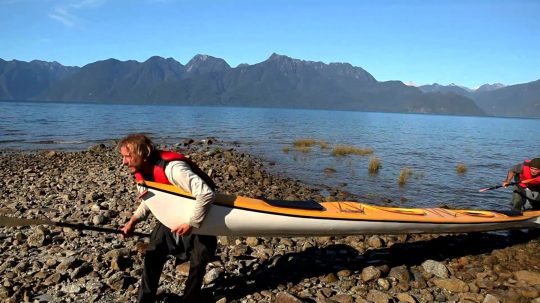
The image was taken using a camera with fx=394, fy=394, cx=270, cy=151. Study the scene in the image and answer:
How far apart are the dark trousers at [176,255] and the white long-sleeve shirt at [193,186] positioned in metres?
0.39

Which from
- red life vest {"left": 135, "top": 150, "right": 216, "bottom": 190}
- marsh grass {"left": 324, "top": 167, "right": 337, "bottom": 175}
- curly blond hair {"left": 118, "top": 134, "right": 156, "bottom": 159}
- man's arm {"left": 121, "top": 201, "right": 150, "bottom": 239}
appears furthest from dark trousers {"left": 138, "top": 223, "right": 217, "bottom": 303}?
marsh grass {"left": 324, "top": 167, "right": 337, "bottom": 175}

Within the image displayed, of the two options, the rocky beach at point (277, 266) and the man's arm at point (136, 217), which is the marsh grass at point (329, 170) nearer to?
the rocky beach at point (277, 266)

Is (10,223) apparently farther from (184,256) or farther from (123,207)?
(123,207)

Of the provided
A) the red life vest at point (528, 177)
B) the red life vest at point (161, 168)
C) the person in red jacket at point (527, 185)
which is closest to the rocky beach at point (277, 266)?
the person in red jacket at point (527, 185)

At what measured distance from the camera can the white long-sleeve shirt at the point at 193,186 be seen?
4297 mm

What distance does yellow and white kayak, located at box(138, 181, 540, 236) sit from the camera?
471 cm

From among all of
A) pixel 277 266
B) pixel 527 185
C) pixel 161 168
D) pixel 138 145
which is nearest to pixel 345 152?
pixel 527 185

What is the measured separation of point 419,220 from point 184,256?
13.8 feet

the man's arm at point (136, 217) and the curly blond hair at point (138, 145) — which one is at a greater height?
the curly blond hair at point (138, 145)

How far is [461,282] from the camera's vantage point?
5.93 meters

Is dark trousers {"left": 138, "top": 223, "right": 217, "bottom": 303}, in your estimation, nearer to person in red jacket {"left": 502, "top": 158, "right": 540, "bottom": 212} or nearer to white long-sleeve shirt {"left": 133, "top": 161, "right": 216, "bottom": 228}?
white long-sleeve shirt {"left": 133, "top": 161, "right": 216, "bottom": 228}

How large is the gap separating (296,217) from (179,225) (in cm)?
190

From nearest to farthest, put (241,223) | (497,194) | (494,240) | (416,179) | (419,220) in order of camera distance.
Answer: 1. (241,223)
2. (419,220)
3. (494,240)
4. (497,194)
5. (416,179)

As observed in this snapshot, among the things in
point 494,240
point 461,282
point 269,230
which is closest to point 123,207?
point 269,230
